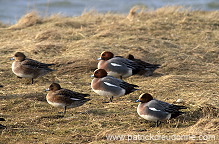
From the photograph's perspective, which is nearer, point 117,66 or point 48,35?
point 117,66

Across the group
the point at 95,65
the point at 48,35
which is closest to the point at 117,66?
the point at 95,65

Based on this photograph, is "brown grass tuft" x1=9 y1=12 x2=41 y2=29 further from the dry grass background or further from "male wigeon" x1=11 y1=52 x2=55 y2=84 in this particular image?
"male wigeon" x1=11 y1=52 x2=55 y2=84

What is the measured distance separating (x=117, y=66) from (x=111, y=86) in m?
1.33

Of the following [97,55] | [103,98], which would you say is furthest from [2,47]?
[103,98]

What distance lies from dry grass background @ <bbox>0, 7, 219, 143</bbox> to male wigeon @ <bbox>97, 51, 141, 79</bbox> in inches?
10.6

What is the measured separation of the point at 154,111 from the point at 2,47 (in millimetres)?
5442

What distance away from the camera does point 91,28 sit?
39.0 ft

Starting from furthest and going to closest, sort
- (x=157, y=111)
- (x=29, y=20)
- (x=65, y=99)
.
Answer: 1. (x=29, y=20)
2. (x=65, y=99)
3. (x=157, y=111)

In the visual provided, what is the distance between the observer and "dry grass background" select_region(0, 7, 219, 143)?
18.6ft

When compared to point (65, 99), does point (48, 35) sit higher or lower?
higher

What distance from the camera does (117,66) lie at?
834 cm

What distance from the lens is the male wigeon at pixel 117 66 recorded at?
8320 millimetres

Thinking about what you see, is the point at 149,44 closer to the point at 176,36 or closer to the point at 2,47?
the point at 176,36

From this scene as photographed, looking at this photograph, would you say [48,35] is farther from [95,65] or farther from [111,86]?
[111,86]
